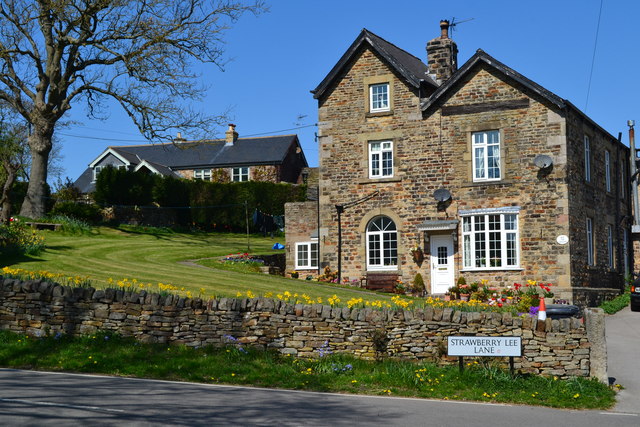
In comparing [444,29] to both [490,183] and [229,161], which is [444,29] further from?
[229,161]

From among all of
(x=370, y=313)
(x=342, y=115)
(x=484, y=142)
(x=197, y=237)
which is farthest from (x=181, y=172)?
(x=370, y=313)

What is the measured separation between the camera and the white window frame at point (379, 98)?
3041 cm

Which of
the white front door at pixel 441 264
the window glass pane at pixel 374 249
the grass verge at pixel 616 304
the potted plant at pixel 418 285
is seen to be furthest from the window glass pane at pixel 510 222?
the window glass pane at pixel 374 249

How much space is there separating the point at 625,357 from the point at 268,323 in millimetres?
8061

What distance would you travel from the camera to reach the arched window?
30203 mm

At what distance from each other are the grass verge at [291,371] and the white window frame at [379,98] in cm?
1655

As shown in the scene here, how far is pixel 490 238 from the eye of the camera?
93.7 feet

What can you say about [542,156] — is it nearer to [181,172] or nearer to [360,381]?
[360,381]

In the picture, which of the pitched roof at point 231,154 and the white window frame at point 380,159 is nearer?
the white window frame at point 380,159

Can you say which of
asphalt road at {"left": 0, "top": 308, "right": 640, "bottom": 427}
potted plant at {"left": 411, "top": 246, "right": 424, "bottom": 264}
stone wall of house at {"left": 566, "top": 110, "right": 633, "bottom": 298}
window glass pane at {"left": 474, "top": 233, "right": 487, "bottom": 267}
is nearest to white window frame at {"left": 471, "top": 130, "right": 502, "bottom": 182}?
window glass pane at {"left": 474, "top": 233, "right": 487, "bottom": 267}

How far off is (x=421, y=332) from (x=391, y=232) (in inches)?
593

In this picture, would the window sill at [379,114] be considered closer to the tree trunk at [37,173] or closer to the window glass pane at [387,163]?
the window glass pane at [387,163]

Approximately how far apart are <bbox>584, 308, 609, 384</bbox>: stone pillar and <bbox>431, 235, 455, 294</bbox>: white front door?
1468 centimetres

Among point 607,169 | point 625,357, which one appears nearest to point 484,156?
point 607,169
